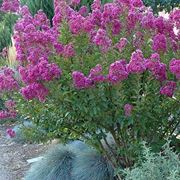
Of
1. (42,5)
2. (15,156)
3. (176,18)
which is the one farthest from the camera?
(42,5)

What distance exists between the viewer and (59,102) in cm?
325

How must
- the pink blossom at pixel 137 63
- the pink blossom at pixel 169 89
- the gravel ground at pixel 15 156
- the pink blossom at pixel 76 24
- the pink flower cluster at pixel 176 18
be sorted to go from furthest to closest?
the gravel ground at pixel 15 156 < the pink flower cluster at pixel 176 18 < the pink blossom at pixel 76 24 < the pink blossom at pixel 169 89 < the pink blossom at pixel 137 63

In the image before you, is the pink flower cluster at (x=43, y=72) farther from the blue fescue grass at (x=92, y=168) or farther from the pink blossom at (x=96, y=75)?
the blue fescue grass at (x=92, y=168)

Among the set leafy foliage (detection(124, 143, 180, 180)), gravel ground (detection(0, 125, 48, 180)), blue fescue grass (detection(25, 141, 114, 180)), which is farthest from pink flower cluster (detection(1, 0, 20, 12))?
leafy foliage (detection(124, 143, 180, 180))

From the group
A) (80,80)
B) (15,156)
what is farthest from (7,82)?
(15,156)

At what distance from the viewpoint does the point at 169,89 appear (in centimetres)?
313

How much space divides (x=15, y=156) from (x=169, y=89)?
2784 mm

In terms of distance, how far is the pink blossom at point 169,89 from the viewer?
313cm

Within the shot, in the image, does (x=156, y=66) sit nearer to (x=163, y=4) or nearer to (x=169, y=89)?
(x=169, y=89)

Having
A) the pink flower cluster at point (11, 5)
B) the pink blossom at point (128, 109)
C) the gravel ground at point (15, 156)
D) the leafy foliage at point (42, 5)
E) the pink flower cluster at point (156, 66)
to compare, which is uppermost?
the pink flower cluster at point (11, 5)

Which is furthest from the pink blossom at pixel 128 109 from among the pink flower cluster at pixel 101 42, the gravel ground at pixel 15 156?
the gravel ground at pixel 15 156

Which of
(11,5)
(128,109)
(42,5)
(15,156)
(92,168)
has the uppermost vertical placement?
(11,5)

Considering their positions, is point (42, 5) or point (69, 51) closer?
point (69, 51)

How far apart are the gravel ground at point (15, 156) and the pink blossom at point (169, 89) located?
214 centimetres
